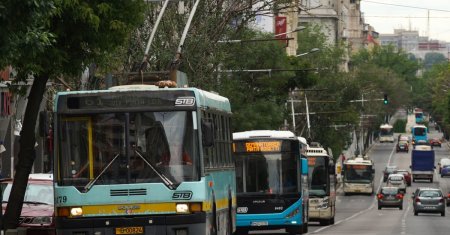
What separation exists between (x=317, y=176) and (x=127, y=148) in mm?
29902

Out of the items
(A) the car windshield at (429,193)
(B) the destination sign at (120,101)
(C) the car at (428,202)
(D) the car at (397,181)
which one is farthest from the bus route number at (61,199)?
(D) the car at (397,181)

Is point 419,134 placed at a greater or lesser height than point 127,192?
lesser

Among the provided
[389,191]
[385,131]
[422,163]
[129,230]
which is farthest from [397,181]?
[385,131]

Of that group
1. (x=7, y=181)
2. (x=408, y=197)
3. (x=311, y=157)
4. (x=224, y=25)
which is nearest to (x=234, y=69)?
(x=311, y=157)

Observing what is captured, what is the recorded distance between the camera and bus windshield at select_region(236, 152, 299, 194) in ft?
120

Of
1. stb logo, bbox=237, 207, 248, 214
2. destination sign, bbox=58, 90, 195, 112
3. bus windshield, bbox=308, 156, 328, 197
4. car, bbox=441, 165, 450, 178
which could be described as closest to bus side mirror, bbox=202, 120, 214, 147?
destination sign, bbox=58, 90, 195, 112

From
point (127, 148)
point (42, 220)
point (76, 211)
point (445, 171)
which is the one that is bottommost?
point (445, 171)

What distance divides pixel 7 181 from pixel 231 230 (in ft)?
18.5

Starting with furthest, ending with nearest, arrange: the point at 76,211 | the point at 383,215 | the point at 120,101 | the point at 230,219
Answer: the point at 383,215 → the point at 230,219 → the point at 120,101 → the point at 76,211

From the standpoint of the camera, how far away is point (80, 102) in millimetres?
22688

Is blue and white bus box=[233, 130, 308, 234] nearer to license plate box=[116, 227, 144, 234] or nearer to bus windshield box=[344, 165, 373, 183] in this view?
license plate box=[116, 227, 144, 234]

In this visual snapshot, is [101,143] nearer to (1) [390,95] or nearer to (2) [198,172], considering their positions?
(2) [198,172]

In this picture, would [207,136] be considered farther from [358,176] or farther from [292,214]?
[358,176]

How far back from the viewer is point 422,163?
124 m
